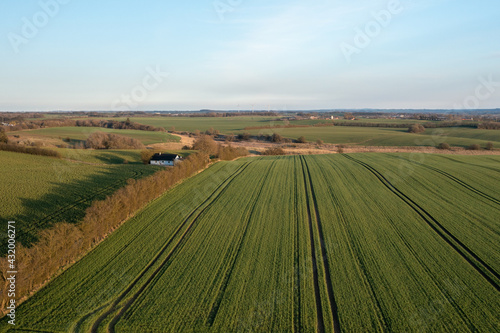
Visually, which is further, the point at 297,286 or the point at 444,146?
the point at 444,146

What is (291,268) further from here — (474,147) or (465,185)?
(474,147)

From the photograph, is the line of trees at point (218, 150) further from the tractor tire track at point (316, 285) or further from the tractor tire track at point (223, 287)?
the tractor tire track at point (316, 285)

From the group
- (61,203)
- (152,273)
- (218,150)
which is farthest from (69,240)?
(218,150)

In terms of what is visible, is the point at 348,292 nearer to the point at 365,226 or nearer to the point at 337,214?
the point at 365,226

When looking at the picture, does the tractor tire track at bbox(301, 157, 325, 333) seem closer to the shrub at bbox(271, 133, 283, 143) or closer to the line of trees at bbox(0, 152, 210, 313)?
the line of trees at bbox(0, 152, 210, 313)

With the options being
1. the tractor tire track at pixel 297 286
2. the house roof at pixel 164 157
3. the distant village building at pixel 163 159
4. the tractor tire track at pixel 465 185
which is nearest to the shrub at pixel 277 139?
the house roof at pixel 164 157

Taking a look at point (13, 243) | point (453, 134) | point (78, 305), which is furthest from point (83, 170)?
point (453, 134)
